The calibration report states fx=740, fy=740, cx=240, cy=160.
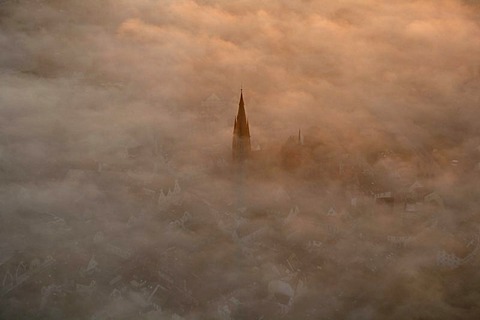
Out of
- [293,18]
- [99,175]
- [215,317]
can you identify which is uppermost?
[293,18]

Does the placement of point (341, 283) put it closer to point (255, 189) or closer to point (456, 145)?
point (255, 189)

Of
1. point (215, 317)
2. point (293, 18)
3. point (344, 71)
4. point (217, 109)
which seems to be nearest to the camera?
point (215, 317)

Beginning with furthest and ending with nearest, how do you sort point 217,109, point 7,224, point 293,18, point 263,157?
1. point 293,18
2. point 217,109
3. point 263,157
4. point 7,224

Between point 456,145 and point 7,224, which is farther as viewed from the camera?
point 456,145

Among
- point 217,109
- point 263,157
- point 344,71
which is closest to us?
point 263,157

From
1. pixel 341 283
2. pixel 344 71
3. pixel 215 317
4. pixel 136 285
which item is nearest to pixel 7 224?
pixel 136 285

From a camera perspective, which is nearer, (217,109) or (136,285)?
(136,285)

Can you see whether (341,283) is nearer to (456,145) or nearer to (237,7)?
(456,145)

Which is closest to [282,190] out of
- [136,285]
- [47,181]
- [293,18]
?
[136,285]

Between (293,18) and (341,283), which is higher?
(293,18)
